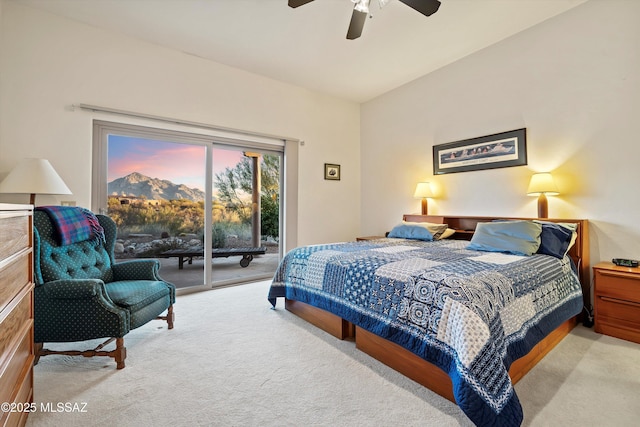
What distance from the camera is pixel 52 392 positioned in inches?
63.4

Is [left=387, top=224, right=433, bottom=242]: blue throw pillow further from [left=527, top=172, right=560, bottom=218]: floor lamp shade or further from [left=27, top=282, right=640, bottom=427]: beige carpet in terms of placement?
[left=27, top=282, right=640, bottom=427]: beige carpet

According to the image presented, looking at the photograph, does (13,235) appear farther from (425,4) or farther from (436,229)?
(436,229)

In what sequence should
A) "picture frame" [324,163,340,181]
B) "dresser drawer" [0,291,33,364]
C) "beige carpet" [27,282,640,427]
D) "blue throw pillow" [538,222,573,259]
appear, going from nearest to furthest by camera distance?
1. "dresser drawer" [0,291,33,364]
2. "beige carpet" [27,282,640,427]
3. "blue throw pillow" [538,222,573,259]
4. "picture frame" [324,163,340,181]

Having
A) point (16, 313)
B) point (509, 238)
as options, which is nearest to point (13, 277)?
point (16, 313)

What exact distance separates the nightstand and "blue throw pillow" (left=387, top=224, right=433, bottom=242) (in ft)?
4.75

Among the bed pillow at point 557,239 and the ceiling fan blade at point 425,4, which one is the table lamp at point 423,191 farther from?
the ceiling fan blade at point 425,4

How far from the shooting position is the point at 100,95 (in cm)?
298

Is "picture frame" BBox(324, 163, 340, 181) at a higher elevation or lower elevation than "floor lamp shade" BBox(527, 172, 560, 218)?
higher

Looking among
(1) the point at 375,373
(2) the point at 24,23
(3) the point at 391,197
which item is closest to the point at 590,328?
(1) the point at 375,373

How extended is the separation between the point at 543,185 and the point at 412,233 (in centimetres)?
137

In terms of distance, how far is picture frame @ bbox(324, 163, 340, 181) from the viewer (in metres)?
4.75

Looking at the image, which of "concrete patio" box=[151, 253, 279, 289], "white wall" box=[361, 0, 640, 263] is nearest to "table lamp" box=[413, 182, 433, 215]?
"white wall" box=[361, 0, 640, 263]

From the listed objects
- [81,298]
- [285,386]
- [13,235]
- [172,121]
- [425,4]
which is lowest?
[285,386]

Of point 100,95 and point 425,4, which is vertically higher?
point 425,4
